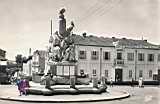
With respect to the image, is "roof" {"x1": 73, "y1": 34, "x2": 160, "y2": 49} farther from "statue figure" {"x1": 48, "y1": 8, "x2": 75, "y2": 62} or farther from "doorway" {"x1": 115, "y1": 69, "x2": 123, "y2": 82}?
"statue figure" {"x1": 48, "y1": 8, "x2": 75, "y2": 62}

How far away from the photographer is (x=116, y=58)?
1591 inches

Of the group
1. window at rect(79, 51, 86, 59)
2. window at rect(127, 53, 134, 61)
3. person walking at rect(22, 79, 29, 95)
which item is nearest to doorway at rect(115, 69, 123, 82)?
window at rect(127, 53, 134, 61)

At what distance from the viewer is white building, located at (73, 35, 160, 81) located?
38.8 meters

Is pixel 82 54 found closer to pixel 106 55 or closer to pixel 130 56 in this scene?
pixel 106 55

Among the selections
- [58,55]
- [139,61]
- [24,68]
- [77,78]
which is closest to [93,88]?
[77,78]

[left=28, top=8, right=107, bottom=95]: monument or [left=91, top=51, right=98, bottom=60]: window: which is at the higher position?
[left=91, top=51, right=98, bottom=60]: window

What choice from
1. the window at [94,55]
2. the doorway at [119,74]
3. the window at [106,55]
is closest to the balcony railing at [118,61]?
the doorway at [119,74]

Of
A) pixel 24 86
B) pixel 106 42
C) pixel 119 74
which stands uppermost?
pixel 106 42

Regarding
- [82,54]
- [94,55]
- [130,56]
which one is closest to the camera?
[82,54]

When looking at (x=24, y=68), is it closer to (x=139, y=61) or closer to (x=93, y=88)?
(x=139, y=61)

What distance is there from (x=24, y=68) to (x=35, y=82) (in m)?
30.7

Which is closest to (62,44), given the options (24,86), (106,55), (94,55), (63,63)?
(63,63)

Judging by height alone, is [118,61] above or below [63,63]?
above

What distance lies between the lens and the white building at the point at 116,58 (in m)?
38.8
